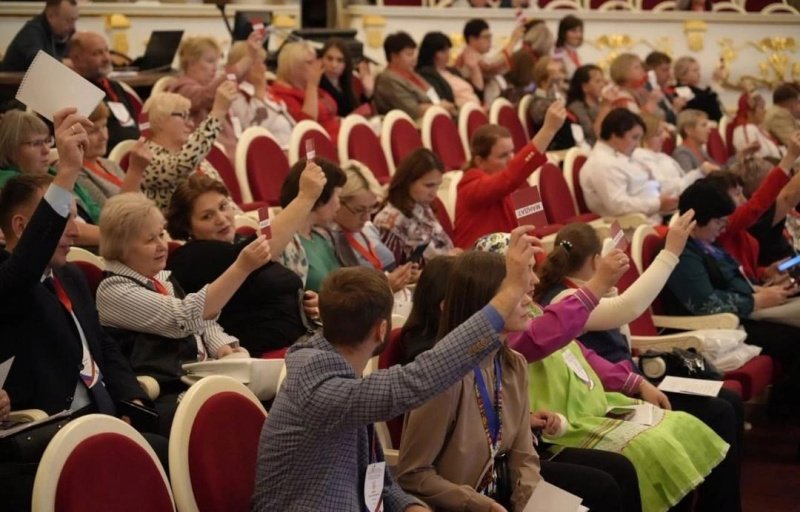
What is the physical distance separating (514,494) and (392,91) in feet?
16.8

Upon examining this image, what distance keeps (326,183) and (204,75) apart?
252 centimetres

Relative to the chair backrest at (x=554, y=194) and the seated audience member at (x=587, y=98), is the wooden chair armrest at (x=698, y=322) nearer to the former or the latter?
the chair backrest at (x=554, y=194)

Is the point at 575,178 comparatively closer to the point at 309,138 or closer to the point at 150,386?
the point at 309,138

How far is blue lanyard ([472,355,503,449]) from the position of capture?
2955 mm

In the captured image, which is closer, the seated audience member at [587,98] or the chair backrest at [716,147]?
the seated audience member at [587,98]

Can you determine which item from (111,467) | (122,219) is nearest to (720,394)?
(122,219)

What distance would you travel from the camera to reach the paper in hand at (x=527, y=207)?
336 cm

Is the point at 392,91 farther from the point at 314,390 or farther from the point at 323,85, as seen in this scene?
the point at 314,390

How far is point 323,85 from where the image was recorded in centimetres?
775

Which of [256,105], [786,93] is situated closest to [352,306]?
[256,105]

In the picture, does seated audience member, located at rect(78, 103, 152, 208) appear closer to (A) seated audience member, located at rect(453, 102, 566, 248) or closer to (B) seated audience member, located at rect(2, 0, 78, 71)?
(A) seated audience member, located at rect(453, 102, 566, 248)

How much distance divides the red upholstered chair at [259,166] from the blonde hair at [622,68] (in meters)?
3.70

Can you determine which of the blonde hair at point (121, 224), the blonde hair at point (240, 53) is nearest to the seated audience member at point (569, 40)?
the blonde hair at point (240, 53)

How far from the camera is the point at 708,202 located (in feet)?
16.5
